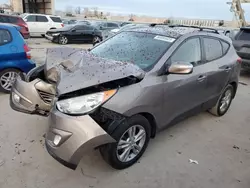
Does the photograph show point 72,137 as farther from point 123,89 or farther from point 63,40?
point 63,40

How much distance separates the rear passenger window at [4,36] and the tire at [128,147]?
139 inches

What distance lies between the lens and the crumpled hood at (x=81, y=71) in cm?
243

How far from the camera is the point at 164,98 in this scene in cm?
300

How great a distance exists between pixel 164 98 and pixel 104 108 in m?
0.93

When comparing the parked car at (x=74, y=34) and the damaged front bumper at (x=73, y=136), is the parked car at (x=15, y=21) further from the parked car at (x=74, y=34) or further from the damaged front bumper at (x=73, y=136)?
the damaged front bumper at (x=73, y=136)

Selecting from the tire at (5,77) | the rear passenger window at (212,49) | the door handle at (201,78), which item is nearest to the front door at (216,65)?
the rear passenger window at (212,49)

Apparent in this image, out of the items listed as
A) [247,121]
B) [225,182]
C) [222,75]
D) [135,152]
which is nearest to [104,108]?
[135,152]

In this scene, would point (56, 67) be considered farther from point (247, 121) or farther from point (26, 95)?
point (247, 121)

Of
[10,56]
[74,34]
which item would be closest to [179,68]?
[10,56]

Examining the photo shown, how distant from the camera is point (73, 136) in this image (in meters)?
2.28

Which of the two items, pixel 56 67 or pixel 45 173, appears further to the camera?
pixel 56 67

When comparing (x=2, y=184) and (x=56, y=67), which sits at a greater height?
(x=56, y=67)

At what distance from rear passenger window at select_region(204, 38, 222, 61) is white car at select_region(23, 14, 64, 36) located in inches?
641

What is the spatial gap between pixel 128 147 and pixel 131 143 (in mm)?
59
